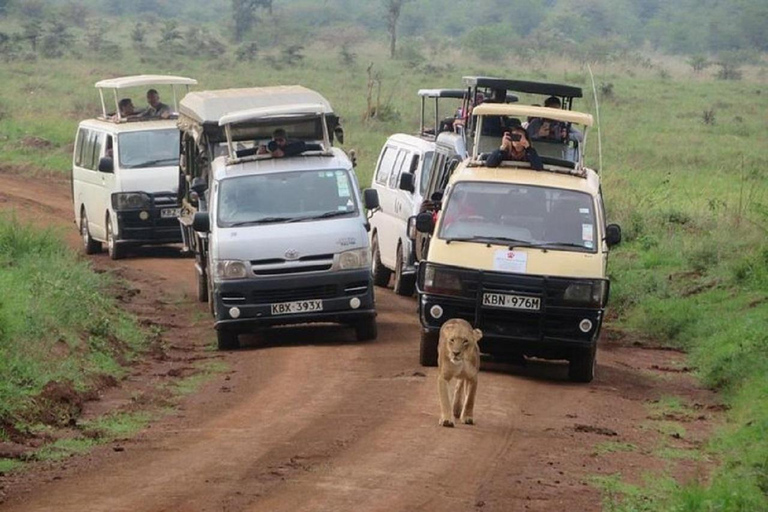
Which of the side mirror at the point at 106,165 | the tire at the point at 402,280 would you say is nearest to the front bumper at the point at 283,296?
the tire at the point at 402,280

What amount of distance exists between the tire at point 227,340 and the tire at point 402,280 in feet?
12.5

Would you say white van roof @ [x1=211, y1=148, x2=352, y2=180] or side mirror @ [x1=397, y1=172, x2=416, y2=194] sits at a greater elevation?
white van roof @ [x1=211, y1=148, x2=352, y2=180]

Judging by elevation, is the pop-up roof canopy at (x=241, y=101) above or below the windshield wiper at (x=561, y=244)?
above

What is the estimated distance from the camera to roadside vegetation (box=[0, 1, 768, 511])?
501 inches

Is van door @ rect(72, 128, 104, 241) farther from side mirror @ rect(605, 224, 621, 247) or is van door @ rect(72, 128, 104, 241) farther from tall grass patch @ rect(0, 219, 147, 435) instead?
side mirror @ rect(605, 224, 621, 247)

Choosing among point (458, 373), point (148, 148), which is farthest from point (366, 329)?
point (148, 148)

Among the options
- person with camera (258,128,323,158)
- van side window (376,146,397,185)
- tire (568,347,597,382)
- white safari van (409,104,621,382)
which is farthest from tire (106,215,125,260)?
tire (568,347,597,382)

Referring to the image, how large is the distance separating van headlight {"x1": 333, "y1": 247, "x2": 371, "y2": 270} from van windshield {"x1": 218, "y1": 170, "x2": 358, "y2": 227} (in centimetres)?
56

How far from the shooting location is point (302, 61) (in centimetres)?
6350

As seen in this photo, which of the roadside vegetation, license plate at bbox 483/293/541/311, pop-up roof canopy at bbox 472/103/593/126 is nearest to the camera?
the roadside vegetation

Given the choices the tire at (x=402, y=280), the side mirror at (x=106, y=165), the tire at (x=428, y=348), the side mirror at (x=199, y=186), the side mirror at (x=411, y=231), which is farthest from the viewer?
the side mirror at (x=106, y=165)

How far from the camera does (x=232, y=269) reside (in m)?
15.5

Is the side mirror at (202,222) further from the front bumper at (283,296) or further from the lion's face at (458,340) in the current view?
the lion's face at (458,340)

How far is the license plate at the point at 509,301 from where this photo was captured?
1349 cm
